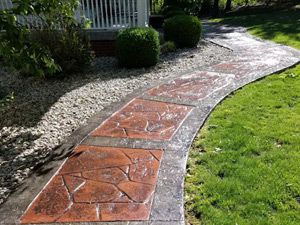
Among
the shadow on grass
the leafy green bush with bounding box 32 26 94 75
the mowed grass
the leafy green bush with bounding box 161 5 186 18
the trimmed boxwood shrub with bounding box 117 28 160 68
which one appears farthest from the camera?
the leafy green bush with bounding box 161 5 186 18

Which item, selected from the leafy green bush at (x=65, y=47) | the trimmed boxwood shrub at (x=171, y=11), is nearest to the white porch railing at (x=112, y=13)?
the leafy green bush at (x=65, y=47)

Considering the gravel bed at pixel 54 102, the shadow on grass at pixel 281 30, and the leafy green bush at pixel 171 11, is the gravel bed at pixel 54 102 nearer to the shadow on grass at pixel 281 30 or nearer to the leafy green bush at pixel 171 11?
the shadow on grass at pixel 281 30

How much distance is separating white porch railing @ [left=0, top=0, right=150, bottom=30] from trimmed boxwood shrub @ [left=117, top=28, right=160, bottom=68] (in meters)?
1.23

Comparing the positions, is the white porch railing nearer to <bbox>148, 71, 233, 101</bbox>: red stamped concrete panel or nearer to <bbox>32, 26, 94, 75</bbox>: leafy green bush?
<bbox>32, 26, 94, 75</bbox>: leafy green bush

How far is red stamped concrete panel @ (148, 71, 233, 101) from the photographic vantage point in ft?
17.6

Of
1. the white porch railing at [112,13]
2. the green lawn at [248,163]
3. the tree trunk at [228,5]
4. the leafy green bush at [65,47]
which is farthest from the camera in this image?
the tree trunk at [228,5]

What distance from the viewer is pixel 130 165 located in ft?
11.2

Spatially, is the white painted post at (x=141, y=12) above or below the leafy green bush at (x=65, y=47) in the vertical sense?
above

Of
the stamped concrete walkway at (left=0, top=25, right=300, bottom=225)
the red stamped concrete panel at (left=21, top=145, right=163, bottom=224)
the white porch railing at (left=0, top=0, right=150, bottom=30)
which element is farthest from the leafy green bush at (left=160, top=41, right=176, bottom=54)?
the red stamped concrete panel at (left=21, top=145, right=163, bottom=224)

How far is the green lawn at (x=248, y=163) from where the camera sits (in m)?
2.67

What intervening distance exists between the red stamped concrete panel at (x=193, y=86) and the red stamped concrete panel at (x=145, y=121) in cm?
41

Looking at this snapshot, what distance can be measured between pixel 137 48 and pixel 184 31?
2.27m

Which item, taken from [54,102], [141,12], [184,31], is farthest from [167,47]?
[54,102]

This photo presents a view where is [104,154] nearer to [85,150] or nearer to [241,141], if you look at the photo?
[85,150]
